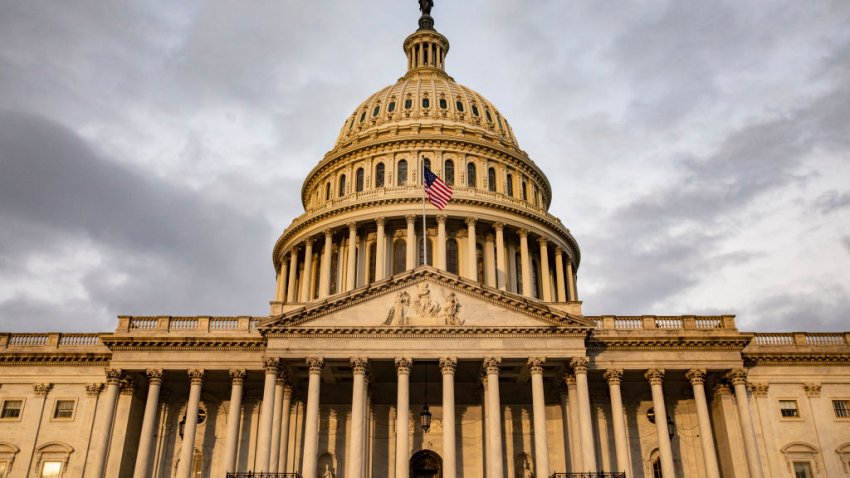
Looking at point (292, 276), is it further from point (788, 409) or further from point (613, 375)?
point (788, 409)

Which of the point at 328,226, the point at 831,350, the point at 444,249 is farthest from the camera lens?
the point at 328,226

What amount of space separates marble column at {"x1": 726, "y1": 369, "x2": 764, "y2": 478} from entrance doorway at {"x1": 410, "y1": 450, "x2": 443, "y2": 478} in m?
17.1

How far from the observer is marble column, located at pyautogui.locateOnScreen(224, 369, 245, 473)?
40.1 meters

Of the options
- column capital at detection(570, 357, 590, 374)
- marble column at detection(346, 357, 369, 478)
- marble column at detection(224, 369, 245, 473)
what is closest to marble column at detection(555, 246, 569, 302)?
column capital at detection(570, 357, 590, 374)

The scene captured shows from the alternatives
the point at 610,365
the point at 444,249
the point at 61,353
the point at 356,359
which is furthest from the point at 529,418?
the point at 61,353

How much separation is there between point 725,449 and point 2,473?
41223 mm

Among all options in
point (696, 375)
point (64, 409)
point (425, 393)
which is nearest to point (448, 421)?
point (425, 393)

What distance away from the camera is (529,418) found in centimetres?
4547

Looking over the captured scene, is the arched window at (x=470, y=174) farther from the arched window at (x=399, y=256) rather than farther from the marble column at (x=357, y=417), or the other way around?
the marble column at (x=357, y=417)

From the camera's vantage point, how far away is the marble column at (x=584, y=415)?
123ft

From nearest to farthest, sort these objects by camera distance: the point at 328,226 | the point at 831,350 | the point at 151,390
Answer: the point at 151,390
the point at 831,350
the point at 328,226

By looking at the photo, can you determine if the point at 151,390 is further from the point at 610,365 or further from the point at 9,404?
the point at 610,365

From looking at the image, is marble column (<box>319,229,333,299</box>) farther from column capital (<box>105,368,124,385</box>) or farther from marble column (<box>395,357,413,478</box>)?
marble column (<box>395,357,413,478</box>)

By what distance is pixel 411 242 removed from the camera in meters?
58.2
